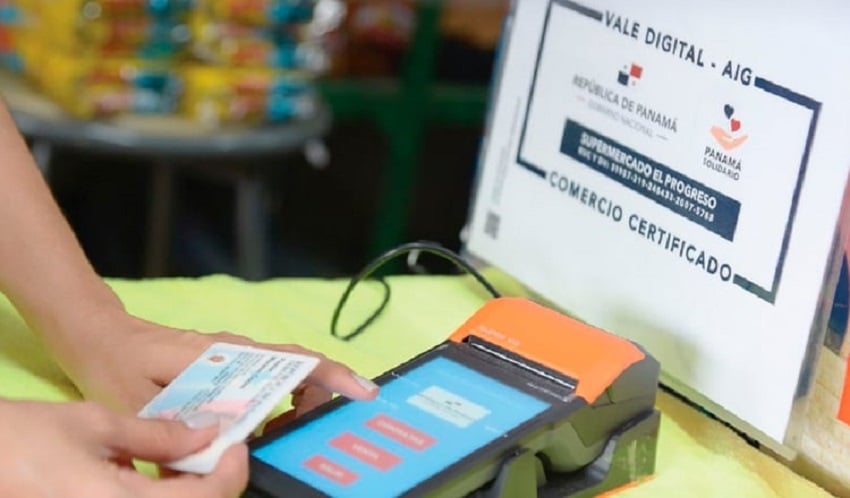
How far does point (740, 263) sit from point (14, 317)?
45 centimetres

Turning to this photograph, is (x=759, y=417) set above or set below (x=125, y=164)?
above

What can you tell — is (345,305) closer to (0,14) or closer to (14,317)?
(14,317)

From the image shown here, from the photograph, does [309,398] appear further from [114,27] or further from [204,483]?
[114,27]

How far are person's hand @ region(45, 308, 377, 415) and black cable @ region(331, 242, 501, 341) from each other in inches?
6.3

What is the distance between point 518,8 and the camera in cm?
95

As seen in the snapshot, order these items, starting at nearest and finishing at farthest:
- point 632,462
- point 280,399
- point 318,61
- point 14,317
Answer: point 280,399
point 632,462
point 14,317
point 318,61

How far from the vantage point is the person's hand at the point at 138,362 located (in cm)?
70

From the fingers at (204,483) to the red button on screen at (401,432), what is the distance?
0.09 m

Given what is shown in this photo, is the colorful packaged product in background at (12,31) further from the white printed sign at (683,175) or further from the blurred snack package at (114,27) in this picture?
the white printed sign at (683,175)

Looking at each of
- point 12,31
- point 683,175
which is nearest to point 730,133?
point 683,175

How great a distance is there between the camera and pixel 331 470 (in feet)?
2.07

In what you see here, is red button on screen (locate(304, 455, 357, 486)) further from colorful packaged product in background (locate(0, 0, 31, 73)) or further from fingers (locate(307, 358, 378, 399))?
colorful packaged product in background (locate(0, 0, 31, 73))

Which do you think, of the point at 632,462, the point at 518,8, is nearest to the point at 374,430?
the point at 632,462

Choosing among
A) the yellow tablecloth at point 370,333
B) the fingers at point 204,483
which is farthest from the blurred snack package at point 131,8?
the fingers at point 204,483
